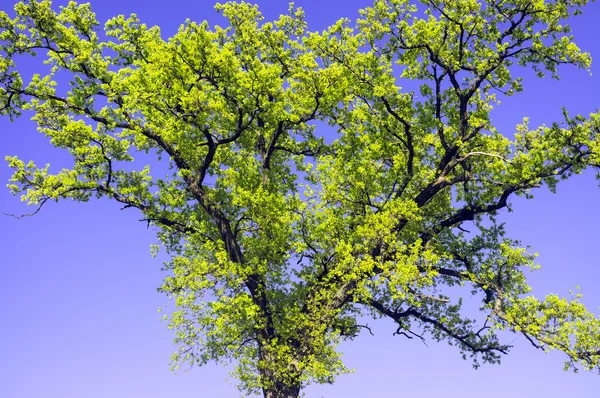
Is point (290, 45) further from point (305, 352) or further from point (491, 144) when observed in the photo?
point (305, 352)

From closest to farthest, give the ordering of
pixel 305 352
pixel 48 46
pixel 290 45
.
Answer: pixel 305 352, pixel 48 46, pixel 290 45

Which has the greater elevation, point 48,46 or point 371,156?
point 48,46

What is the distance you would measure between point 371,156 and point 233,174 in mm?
6367

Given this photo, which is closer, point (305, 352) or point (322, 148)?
point (305, 352)

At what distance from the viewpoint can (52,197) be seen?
2828cm

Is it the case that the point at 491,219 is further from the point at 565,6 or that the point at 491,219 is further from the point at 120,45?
the point at 120,45

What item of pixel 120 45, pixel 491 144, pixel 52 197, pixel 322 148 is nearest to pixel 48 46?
pixel 120 45

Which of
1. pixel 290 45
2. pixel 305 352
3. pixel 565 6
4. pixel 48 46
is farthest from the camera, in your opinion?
pixel 290 45

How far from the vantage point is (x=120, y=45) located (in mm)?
30781

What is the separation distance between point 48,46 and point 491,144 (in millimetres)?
20446

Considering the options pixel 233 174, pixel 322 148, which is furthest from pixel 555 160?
pixel 233 174

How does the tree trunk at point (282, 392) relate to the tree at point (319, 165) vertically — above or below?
below

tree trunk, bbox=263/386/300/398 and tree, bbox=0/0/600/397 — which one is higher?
tree, bbox=0/0/600/397

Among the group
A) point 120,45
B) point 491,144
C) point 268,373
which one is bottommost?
point 268,373
